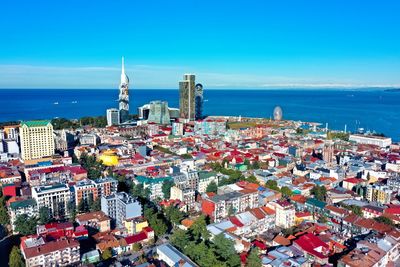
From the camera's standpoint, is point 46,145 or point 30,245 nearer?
point 30,245

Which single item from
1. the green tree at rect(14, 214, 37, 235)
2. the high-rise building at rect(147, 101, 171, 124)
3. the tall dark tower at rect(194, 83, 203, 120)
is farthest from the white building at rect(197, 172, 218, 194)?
the tall dark tower at rect(194, 83, 203, 120)

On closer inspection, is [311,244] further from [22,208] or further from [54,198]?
[22,208]

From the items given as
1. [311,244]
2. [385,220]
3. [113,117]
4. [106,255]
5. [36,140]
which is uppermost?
[113,117]

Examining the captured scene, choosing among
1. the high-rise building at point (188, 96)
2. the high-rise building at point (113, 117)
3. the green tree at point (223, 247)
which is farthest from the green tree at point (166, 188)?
the high-rise building at point (188, 96)

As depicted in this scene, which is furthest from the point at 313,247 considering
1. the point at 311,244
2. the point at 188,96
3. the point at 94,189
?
the point at 188,96

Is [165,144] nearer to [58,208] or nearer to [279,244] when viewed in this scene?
[58,208]

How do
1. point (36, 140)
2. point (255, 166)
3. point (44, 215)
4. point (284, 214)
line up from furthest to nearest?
1. point (36, 140)
2. point (255, 166)
3. point (284, 214)
4. point (44, 215)

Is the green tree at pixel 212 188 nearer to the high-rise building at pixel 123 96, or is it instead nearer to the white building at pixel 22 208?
the white building at pixel 22 208

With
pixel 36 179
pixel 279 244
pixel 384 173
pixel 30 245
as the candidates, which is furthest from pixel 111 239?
pixel 384 173
